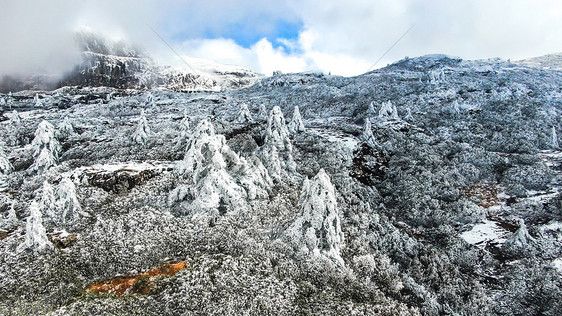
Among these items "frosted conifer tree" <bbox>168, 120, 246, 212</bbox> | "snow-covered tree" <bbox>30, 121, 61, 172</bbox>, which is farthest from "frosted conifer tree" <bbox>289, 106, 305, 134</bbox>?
"snow-covered tree" <bbox>30, 121, 61, 172</bbox>

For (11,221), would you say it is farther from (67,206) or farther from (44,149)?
(44,149)

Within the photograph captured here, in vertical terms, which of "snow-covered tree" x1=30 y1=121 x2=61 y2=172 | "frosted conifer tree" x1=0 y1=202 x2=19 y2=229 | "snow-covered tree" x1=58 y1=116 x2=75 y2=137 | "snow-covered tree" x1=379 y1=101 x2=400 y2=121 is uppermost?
"snow-covered tree" x1=379 y1=101 x2=400 y2=121

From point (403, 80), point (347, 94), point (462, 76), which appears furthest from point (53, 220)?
point (462, 76)

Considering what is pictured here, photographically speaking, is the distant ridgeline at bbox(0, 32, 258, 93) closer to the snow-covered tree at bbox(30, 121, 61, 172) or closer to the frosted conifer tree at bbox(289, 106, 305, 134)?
the frosted conifer tree at bbox(289, 106, 305, 134)

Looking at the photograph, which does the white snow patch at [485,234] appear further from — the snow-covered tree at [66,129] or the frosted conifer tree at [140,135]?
the snow-covered tree at [66,129]

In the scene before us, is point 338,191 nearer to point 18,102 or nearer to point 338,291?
point 338,291

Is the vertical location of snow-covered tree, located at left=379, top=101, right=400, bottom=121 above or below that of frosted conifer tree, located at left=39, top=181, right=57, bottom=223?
above

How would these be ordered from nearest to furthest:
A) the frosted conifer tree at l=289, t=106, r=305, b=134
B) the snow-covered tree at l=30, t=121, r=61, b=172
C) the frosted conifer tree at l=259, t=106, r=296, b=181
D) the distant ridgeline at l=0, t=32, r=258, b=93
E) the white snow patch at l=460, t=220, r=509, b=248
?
the white snow patch at l=460, t=220, r=509, b=248, the frosted conifer tree at l=259, t=106, r=296, b=181, the snow-covered tree at l=30, t=121, r=61, b=172, the frosted conifer tree at l=289, t=106, r=305, b=134, the distant ridgeline at l=0, t=32, r=258, b=93
